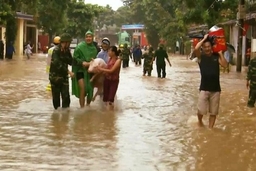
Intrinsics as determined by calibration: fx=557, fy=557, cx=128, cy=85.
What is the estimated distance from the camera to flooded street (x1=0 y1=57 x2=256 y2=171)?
6.44 metres

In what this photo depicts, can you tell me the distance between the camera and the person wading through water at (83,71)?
10914 millimetres

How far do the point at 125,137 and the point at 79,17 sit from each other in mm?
50484

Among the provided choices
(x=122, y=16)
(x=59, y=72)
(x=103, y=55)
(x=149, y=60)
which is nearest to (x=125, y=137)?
(x=59, y=72)

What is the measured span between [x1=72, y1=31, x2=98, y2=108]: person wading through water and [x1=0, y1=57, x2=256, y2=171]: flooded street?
13.2 inches

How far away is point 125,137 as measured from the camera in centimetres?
816

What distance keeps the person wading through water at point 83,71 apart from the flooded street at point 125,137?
34 cm

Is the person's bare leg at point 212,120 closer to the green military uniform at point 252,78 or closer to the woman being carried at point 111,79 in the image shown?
the woman being carried at point 111,79

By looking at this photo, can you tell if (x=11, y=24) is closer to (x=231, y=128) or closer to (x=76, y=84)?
(x=76, y=84)

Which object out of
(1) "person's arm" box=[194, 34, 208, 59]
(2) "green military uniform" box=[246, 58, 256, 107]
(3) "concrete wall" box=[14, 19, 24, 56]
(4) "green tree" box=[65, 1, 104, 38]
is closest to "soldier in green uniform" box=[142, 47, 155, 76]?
(2) "green military uniform" box=[246, 58, 256, 107]

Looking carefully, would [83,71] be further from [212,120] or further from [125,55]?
[125,55]

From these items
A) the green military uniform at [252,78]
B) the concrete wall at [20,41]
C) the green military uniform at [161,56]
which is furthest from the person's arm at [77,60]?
the concrete wall at [20,41]

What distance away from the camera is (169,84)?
18.3 m

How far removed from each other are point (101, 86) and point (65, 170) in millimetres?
5624

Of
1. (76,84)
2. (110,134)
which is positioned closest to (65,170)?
(110,134)
